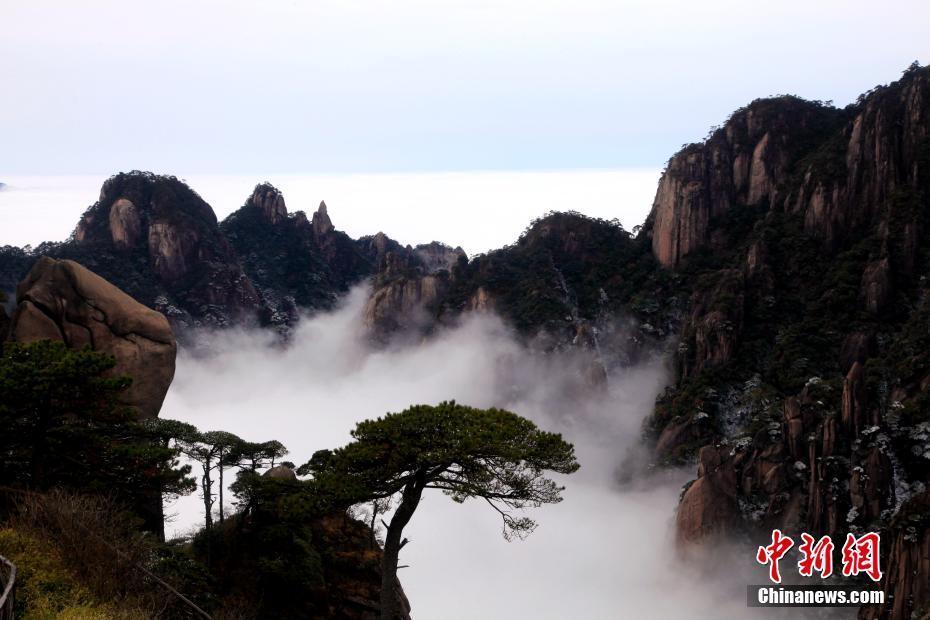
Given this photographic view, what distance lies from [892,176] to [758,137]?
2275cm

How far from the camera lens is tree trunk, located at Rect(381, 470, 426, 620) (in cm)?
2034

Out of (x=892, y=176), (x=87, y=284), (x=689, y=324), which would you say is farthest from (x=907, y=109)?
(x=87, y=284)

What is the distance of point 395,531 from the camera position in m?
20.9

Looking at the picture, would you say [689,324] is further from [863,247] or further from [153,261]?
[153,261]

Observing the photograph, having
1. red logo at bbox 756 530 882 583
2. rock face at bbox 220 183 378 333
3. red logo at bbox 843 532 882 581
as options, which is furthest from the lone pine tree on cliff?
rock face at bbox 220 183 378 333

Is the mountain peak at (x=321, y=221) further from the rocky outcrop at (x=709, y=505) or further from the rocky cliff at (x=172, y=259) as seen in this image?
the rocky outcrop at (x=709, y=505)

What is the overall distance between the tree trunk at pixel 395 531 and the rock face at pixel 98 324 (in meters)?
12.7

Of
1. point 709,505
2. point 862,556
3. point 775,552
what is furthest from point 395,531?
point 709,505

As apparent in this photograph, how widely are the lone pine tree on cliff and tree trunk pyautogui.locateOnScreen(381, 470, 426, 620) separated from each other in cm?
3

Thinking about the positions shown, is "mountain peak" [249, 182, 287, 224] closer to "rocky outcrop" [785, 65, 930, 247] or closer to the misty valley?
the misty valley

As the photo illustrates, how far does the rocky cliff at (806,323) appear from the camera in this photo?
4641 cm

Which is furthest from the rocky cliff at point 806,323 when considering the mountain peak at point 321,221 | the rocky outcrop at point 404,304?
the mountain peak at point 321,221

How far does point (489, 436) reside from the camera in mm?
18766

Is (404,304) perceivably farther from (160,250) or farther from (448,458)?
(448,458)
